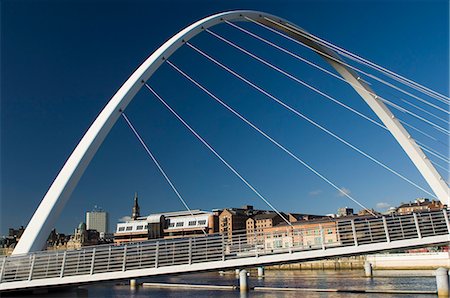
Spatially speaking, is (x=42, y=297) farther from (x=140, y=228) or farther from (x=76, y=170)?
(x=140, y=228)

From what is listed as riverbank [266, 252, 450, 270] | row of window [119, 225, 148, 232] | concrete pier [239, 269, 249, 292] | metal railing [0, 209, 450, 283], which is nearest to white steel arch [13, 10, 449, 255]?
metal railing [0, 209, 450, 283]

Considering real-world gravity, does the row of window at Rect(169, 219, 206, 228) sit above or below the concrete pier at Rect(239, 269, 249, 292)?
above

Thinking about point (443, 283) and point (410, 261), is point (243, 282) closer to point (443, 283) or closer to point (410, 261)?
point (443, 283)

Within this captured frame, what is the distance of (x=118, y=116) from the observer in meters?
18.4

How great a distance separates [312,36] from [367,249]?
1425 centimetres

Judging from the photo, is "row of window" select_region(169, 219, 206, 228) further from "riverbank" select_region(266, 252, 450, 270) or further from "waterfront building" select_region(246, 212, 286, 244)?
"riverbank" select_region(266, 252, 450, 270)

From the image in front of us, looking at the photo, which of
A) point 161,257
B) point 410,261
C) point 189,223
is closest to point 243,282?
point 161,257

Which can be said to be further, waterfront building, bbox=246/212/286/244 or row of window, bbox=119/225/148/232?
row of window, bbox=119/225/148/232

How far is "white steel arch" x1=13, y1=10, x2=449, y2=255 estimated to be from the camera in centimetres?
1579

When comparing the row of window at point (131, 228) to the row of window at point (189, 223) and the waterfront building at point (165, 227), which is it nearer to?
the waterfront building at point (165, 227)

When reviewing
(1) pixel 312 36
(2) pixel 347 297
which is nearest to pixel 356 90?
(1) pixel 312 36

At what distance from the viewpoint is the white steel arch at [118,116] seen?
1579 cm

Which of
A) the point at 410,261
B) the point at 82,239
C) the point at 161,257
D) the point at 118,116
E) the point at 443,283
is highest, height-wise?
the point at 82,239

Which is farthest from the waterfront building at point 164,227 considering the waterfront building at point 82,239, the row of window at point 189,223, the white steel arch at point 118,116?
the white steel arch at point 118,116
